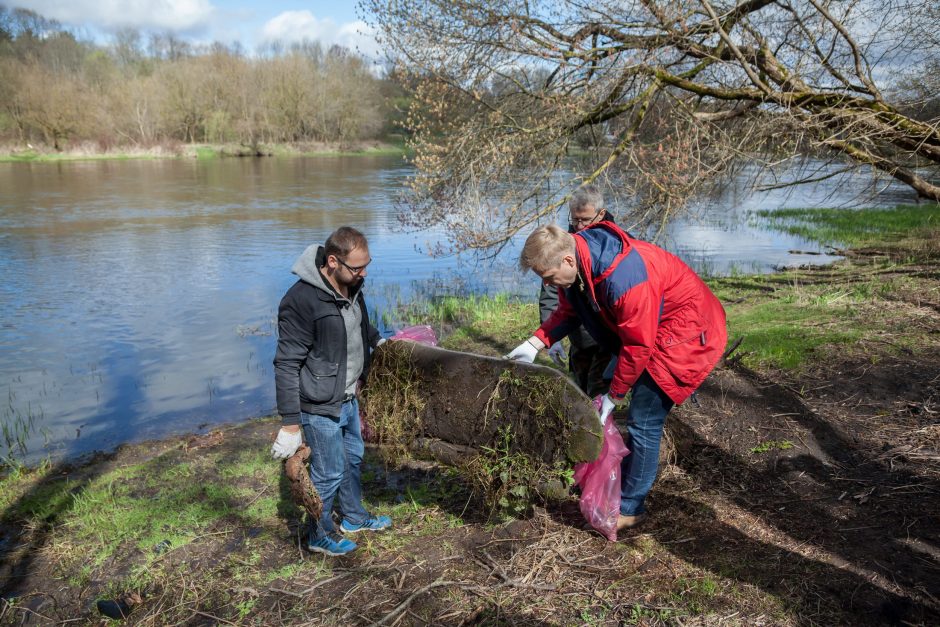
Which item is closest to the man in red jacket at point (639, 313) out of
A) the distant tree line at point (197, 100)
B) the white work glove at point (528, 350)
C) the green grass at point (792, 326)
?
the white work glove at point (528, 350)

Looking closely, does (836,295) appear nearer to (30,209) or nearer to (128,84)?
(30,209)

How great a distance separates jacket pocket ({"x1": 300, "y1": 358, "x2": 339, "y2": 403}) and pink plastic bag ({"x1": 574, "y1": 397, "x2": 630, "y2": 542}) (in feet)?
4.53

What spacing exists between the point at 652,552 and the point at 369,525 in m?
1.57

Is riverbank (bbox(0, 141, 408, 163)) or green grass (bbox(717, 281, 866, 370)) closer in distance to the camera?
green grass (bbox(717, 281, 866, 370))

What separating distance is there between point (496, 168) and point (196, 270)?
24.2ft

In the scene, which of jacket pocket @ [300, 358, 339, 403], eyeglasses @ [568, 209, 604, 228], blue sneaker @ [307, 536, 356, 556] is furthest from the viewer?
eyeglasses @ [568, 209, 604, 228]

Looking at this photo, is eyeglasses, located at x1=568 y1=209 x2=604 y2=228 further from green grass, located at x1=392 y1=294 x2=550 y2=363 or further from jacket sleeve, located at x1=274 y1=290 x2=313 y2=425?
green grass, located at x1=392 y1=294 x2=550 y2=363

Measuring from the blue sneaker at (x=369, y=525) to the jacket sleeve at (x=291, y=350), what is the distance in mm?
883

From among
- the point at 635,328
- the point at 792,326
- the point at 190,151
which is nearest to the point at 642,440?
the point at 635,328

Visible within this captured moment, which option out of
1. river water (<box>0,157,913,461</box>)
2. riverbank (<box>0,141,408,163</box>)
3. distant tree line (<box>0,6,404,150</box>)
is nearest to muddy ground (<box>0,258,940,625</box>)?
river water (<box>0,157,913,461</box>)

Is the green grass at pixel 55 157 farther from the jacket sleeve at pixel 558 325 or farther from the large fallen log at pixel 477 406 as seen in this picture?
the jacket sleeve at pixel 558 325

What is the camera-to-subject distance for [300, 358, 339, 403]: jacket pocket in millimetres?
3152

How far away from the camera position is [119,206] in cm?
2041

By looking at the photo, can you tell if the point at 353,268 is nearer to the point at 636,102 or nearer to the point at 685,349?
the point at 685,349
